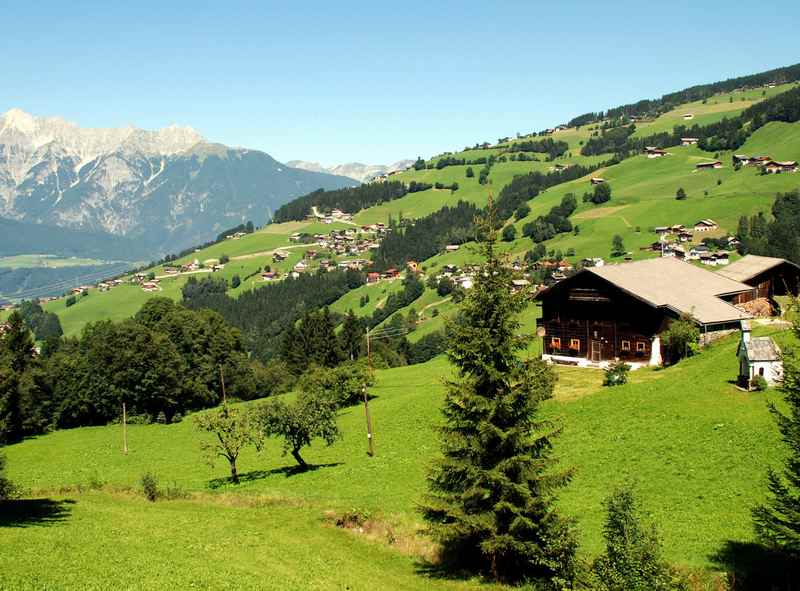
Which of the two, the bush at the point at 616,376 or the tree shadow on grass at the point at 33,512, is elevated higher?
the tree shadow on grass at the point at 33,512

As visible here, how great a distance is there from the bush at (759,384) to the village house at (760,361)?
0.09 meters

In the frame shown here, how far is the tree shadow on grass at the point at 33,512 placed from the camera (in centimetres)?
2817

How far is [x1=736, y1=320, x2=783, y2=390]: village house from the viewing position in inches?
1592

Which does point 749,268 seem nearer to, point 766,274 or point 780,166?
point 766,274

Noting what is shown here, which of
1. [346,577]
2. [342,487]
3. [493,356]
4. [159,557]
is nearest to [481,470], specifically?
[493,356]

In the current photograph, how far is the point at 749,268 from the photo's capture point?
72.6 metres

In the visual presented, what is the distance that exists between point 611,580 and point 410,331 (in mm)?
143914

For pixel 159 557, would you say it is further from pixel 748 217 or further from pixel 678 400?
pixel 748 217

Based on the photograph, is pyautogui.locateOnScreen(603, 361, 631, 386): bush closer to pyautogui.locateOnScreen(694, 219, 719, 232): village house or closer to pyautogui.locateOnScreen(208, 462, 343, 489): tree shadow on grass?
pyautogui.locateOnScreen(208, 462, 343, 489): tree shadow on grass

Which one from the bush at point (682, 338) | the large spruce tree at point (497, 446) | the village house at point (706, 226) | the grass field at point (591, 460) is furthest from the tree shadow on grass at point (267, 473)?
the village house at point (706, 226)

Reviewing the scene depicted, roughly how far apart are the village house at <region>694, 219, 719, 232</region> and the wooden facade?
121383 millimetres

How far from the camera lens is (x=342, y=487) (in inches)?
1609

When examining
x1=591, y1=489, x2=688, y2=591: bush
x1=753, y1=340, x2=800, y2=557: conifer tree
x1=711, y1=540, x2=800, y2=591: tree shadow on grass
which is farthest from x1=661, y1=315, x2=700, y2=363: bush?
x1=591, y1=489, x2=688, y2=591: bush

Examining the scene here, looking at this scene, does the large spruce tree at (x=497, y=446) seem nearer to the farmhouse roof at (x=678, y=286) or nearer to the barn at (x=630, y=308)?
the farmhouse roof at (x=678, y=286)
